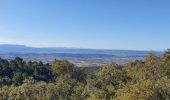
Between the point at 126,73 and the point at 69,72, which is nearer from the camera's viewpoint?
the point at 126,73

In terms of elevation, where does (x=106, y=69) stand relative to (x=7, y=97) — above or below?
above

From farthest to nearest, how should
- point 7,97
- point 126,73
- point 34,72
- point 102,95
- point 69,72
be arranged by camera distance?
point 34,72 < point 69,72 < point 126,73 < point 7,97 < point 102,95

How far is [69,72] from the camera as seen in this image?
98250 millimetres

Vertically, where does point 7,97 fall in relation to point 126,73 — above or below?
below

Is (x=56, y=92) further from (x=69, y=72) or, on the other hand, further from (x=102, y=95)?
(x=69, y=72)

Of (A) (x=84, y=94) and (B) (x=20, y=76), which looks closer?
(A) (x=84, y=94)

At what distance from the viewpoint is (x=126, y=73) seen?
3157 inches

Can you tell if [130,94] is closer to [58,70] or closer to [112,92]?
[112,92]

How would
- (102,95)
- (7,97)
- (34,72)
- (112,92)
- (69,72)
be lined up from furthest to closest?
(34,72) < (69,72) < (7,97) < (112,92) < (102,95)

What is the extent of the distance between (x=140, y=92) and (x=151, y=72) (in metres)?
33.0

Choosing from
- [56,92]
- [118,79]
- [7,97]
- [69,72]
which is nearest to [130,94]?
[56,92]

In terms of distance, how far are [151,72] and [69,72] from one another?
2605cm

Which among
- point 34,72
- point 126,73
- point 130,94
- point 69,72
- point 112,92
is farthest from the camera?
point 34,72

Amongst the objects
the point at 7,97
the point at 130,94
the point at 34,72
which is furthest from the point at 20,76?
the point at 130,94
